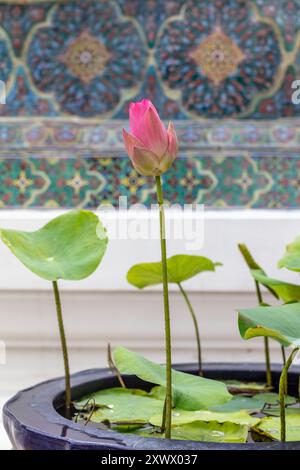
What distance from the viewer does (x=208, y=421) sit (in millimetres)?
396

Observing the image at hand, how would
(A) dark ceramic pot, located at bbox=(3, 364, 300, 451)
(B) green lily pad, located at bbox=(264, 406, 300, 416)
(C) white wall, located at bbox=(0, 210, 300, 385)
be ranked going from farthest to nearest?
1. (C) white wall, located at bbox=(0, 210, 300, 385)
2. (B) green lily pad, located at bbox=(264, 406, 300, 416)
3. (A) dark ceramic pot, located at bbox=(3, 364, 300, 451)

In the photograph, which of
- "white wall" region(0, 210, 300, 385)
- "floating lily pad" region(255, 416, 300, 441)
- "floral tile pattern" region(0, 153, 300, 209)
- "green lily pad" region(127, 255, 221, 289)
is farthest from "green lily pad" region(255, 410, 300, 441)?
"floral tile pattern" region(0, 153, 300, 209)

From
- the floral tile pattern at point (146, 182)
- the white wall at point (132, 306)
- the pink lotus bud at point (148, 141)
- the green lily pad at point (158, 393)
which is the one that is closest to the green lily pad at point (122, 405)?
the green lily pad at point (158, 393)

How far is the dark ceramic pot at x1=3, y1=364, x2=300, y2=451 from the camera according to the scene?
309mm

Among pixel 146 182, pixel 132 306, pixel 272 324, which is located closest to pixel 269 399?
pixel 272 324

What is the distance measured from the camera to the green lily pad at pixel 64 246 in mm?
405

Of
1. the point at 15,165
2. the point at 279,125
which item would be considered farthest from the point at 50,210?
the point at 279,125

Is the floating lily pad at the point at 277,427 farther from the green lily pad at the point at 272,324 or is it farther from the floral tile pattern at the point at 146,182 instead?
the floral tile pattern at the point at 146,182

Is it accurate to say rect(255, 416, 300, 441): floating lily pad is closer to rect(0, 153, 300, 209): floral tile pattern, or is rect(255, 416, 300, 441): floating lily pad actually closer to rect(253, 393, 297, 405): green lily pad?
rect(253, 393, 297, 405): green lily pad

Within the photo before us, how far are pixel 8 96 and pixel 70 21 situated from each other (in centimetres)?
12

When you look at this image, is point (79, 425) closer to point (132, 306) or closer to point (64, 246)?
point (64, 246)

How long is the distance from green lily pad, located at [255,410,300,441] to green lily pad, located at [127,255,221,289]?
113 mm

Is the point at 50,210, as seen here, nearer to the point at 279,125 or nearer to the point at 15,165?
the point at 15,165

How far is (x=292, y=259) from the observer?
42cm
